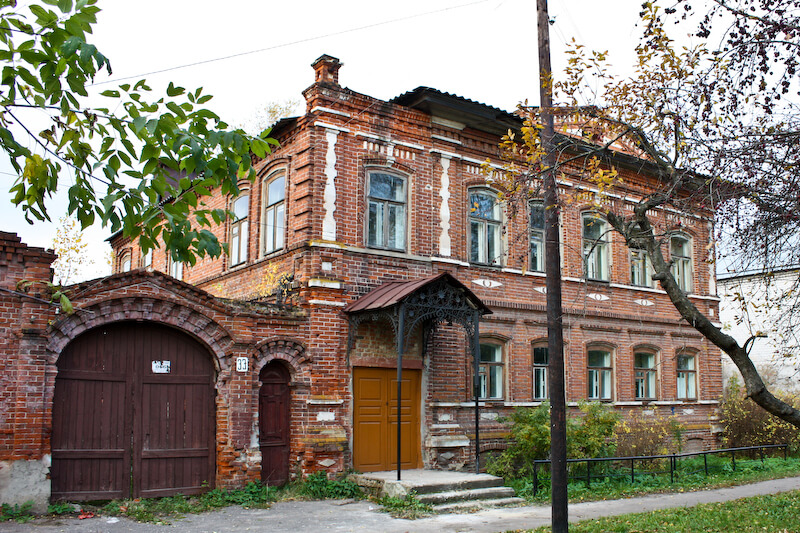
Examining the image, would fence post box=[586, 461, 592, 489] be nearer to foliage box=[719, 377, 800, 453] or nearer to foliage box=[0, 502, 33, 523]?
foliage box=[719, 377, 800, 453]

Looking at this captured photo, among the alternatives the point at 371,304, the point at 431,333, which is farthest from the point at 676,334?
the point at 371,304

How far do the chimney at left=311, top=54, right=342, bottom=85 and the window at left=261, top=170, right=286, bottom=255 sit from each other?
2226mm

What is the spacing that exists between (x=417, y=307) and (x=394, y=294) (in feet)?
1.61

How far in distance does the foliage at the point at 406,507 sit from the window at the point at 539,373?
5745mm

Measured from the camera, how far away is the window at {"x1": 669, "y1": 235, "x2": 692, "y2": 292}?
70.4ft

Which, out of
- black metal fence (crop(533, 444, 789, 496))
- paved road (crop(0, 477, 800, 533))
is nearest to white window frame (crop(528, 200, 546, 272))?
black metal fence (crop(533, 444, 789, 496))

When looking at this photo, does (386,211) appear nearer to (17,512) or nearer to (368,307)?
(368,307)

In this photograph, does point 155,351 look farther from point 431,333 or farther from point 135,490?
point 431,333

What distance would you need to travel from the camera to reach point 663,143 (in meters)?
10.1

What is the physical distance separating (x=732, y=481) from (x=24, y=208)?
1540cm

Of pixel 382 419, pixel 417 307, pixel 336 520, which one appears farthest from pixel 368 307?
pixel 336 520

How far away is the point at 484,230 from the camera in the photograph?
55.8 ft

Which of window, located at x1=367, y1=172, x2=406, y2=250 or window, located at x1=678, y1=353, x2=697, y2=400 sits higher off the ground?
window, located at x1=367, y1=172, x2=406, y2=250

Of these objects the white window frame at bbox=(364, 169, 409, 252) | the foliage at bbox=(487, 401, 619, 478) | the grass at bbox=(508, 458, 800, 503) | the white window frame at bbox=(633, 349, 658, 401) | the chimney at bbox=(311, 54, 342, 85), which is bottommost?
the grass at bbox=(508, 458, 800, 503)
